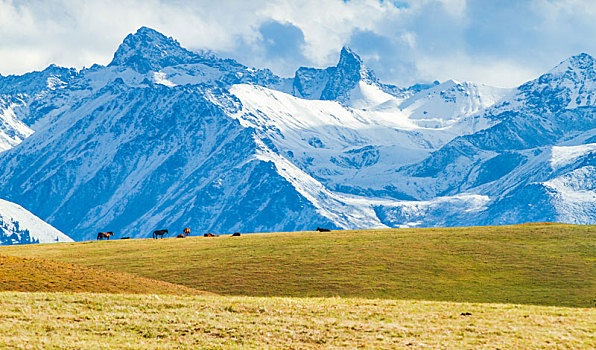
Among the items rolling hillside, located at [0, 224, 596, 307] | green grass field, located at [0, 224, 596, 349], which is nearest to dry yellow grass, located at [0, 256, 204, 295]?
green grass field, located at [0, 224, 596, 349]

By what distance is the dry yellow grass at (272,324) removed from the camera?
133 feet

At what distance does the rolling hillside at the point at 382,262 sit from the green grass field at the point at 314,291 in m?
0.18

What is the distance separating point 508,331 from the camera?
43.5 metres

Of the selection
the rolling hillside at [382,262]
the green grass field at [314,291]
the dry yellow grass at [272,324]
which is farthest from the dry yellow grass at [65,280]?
the dry yellow grass at [272,324]

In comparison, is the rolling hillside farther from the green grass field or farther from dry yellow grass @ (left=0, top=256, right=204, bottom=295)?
dry yellow grass @ (left=0, top=256, right=204, bottom=295)

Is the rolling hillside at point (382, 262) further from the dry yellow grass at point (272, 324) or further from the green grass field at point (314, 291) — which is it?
the dry yellow grass at point (272, 324)

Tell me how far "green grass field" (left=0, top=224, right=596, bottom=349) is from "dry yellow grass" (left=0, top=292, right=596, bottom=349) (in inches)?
4.1

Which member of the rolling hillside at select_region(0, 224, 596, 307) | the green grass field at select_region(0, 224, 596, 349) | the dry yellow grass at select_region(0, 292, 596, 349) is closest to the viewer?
the dry yellow grass at select_region(0, 292, 596, 349)

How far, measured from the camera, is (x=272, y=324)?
4462 cm

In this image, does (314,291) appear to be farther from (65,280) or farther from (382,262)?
(65,280)

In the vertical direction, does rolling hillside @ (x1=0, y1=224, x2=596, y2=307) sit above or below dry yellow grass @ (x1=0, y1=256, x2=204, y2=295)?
above

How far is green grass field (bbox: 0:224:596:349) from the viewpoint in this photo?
42.0 meters

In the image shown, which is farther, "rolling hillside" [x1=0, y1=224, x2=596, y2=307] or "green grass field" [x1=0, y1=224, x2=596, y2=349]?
"rolling hillside" [x1=0, y1=224, x2=596, y2=307]

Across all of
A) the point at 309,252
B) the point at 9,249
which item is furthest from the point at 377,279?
the point at 9,249
